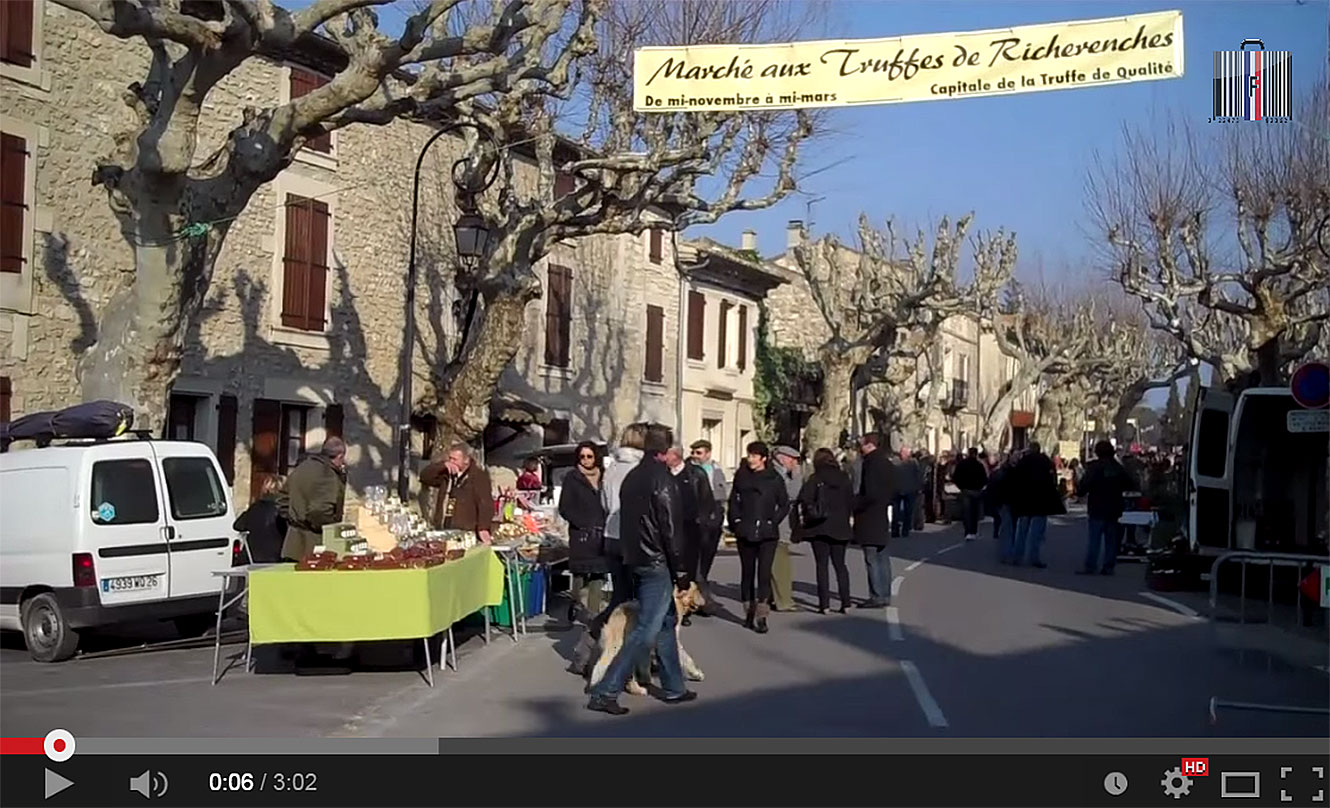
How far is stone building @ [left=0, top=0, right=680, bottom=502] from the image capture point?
19.0 meters

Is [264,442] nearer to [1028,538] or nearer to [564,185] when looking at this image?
[564,185]

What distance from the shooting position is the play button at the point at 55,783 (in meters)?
6.87

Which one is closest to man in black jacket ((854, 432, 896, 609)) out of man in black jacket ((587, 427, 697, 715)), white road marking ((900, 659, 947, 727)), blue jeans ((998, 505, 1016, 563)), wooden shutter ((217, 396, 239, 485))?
white road marking ((900, 659, 947, 727))

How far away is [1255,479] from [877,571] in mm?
6007

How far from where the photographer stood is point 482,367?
22.8 m

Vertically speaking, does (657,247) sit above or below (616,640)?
above

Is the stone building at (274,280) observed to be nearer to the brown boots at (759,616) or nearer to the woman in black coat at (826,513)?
the woman in black coat at (826,513)

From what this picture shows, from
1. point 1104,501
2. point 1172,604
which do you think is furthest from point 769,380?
point 1172,604

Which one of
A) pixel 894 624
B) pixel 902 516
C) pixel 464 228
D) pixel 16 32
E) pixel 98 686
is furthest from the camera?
pixel 902 516

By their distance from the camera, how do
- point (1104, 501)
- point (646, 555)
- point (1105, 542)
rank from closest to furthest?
point (646, 555) → point (1104, 501) → point (1105, 542)

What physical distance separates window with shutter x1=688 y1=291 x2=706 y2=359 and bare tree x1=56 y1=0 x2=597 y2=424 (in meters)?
24.9

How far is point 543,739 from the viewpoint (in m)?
9.09

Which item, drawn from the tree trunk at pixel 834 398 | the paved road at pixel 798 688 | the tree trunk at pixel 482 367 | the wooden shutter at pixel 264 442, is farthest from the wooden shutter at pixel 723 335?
the paved road at pixel 798 688
